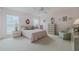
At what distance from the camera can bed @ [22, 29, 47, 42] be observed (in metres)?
2.78

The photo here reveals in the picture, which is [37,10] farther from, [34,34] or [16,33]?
[16,33]

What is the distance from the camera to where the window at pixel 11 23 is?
9.04 feet

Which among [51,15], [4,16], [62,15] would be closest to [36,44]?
[51,15]

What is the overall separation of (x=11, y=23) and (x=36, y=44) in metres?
1.03

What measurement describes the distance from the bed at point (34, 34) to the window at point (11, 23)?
1.19ft

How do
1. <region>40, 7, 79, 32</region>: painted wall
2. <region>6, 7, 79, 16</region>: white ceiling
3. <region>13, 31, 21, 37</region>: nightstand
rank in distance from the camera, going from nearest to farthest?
1. <region>40, 7, 79, 32</region>: painted wall
2. <region>6, 7, 79, 16</region>: white ceiling
3. <region>13, 31, 21, 37</region>: nightstand

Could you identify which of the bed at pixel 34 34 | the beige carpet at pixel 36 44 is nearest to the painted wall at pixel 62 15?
the bed at pixel 34 34

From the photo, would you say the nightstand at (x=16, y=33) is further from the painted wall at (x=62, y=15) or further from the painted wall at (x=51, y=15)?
the painted wall at (x=62, y=15)

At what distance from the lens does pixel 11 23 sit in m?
2.75

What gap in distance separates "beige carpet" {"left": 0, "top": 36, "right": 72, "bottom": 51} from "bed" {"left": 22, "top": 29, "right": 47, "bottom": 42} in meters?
0.12

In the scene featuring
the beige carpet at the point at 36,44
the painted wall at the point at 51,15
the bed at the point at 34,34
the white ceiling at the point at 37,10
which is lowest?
the beige carpet at the point at 36,44

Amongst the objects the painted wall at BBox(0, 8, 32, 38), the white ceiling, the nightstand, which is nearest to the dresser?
the white ceiling

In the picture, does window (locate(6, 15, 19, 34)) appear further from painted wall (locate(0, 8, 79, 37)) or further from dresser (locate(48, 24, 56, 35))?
dresser (locate(48, 24, 56, 35))
